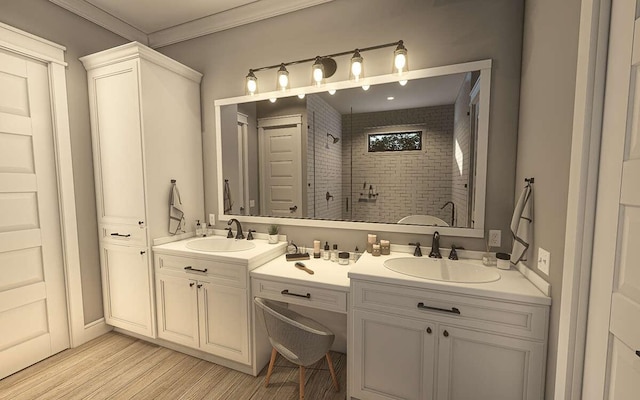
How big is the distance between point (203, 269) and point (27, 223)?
1.37 m

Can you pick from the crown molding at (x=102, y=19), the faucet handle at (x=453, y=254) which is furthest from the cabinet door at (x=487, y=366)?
the crown molding at (x=102, y=19)

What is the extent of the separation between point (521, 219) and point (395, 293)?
2.59 ft

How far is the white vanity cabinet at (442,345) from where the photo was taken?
4.38 ft

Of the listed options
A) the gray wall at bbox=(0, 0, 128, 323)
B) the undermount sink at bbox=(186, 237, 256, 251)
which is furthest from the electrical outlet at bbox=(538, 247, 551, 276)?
the gray wall at bbox=(0, 0, 128, 323)

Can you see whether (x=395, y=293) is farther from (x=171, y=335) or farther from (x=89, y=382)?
(x=89, y=382)

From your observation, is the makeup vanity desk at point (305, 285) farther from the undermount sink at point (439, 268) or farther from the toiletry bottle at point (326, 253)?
the undermount sink at point (439, 268)

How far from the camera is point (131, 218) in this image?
2.33m

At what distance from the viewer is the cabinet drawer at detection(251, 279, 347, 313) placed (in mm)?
1707

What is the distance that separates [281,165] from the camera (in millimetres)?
2428

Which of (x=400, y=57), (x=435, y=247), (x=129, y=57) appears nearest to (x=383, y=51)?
(x=400, y=57)

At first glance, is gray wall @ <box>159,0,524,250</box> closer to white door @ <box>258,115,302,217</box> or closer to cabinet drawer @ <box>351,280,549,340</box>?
white door @ <box>258,115,302,217</box>

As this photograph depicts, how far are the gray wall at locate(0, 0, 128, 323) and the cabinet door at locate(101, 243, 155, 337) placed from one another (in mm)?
100

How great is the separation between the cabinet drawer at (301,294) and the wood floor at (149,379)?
632 millimetres

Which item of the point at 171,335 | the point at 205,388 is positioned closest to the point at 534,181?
the point at 205,388
